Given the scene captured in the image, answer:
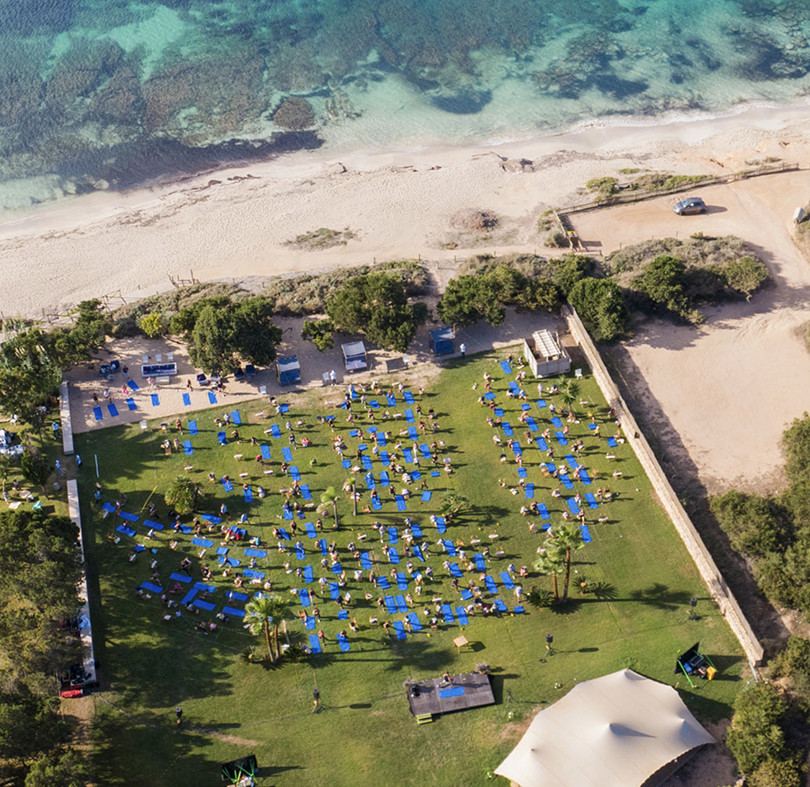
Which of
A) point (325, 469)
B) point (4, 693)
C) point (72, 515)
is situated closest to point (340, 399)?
point (325, 469)

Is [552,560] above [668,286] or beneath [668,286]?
beneath

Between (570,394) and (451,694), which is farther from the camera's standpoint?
(570,394)

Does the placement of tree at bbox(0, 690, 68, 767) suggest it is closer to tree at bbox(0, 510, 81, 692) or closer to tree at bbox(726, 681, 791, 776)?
tree at bbox(0, 510, 81, 692)

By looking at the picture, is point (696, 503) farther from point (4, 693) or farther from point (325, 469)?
point (4, 693)

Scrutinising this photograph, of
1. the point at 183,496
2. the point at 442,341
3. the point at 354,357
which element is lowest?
the point at 183,496

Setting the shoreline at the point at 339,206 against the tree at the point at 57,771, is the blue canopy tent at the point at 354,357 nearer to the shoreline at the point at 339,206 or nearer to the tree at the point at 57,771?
the shoreline at the point at 339,206

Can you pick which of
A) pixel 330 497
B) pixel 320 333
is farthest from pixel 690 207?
pixel 330 497

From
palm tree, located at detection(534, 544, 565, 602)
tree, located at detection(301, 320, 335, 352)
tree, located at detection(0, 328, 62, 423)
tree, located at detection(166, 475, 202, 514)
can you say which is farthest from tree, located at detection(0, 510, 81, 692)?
palm tree, located at detection(534, 544, 565, 602)

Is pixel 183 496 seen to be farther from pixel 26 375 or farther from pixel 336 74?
pixel 336 74
